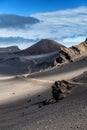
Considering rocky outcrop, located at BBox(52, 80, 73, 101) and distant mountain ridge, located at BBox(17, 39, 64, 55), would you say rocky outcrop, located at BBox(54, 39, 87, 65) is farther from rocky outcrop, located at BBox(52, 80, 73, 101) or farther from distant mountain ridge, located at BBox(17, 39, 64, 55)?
distant mountain ridge, located at BBox(17, 39, 64, 55)

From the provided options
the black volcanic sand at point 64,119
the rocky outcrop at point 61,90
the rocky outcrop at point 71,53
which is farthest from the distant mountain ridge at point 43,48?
the black volcanic sand at point 64,119

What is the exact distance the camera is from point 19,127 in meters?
19.5

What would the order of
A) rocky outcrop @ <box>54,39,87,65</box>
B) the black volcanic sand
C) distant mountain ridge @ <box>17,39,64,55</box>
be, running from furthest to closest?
distant mountain ridge @ <box>17,39,64,55</box> → rocky outcrop @ <box>54,39,87,65</box> → the black volcanic sand

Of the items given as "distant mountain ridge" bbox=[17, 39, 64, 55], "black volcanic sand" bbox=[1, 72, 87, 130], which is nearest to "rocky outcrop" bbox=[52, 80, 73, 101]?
"black volcanic sand" bbox=[1, 72, 87, 130]

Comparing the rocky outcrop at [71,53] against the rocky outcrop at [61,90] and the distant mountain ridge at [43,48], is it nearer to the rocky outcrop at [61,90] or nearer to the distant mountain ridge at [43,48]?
the rocky outcrop at [61,90]

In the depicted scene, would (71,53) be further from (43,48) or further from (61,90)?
(43,48)

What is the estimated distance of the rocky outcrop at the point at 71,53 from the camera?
68.9 m

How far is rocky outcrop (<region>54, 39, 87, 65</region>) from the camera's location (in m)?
68.9

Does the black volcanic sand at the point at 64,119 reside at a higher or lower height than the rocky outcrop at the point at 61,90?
lower

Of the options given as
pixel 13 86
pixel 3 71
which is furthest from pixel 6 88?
pixel 3 71

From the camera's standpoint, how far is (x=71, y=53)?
→ 70125 mm

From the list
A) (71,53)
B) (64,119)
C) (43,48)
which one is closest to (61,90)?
(64,119)

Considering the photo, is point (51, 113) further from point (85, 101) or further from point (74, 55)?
point (74, 55)

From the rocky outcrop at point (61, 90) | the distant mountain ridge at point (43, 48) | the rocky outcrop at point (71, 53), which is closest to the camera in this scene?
the rocky outcrop at point (61, 90)
